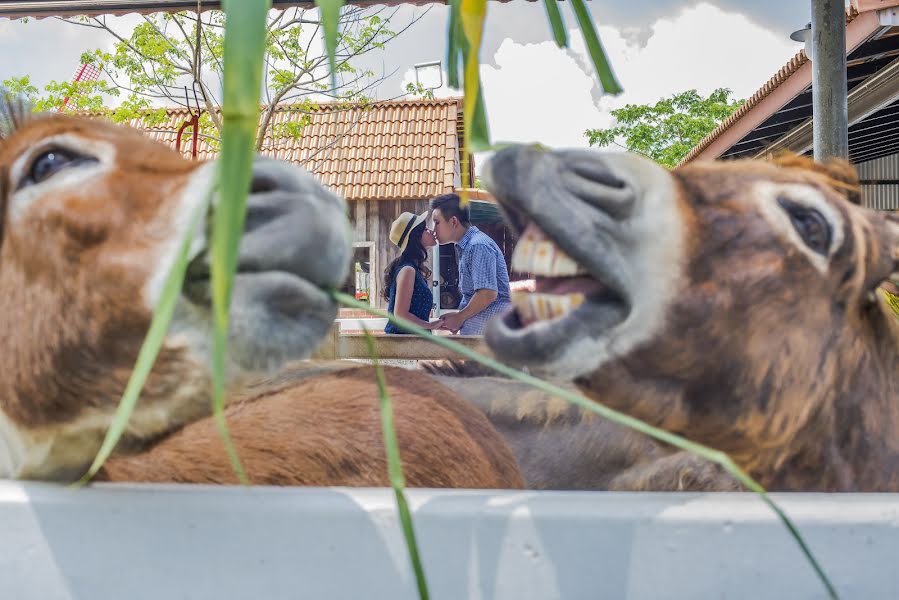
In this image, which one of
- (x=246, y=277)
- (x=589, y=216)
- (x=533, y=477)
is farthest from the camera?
(x=533, y=477)

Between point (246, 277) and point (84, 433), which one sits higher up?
point (246, 277)

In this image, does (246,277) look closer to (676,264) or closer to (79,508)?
(79,508)

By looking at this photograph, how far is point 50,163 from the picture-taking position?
1429 millimetres

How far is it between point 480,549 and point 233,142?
0.61 metres

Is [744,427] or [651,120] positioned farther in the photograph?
[651,120]

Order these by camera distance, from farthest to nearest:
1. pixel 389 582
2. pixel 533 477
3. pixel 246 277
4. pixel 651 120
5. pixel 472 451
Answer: pixel 651 120 → pixel 533 477 → pixel 472 451 → pixel 246 277 → pixel 389 582

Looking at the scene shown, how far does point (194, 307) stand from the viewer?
123 centimetres

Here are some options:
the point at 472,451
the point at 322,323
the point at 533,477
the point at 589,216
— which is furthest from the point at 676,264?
→ the point at 533,477

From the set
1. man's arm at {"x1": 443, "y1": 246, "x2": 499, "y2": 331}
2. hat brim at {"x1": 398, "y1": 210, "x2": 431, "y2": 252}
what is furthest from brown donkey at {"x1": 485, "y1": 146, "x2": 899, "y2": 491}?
hat brim at {"x1": 398, "y1": 210, "x2": 431, "y2": 252}

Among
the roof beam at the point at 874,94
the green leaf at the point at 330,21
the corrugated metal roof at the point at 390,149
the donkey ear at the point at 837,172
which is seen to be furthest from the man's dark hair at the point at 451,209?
the corrugated metal roof at the point at 390,149

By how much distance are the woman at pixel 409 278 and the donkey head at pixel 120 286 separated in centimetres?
324

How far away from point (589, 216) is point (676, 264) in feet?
0.58

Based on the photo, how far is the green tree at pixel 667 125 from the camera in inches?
1150

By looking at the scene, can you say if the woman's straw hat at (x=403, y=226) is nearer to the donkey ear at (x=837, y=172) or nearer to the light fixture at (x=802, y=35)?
the light fixture at (x=802, y=35)
